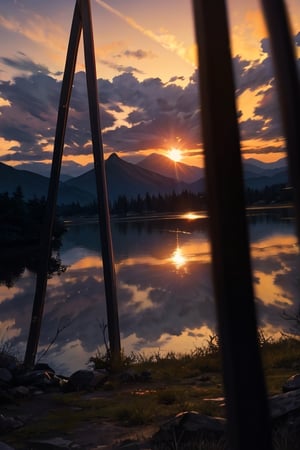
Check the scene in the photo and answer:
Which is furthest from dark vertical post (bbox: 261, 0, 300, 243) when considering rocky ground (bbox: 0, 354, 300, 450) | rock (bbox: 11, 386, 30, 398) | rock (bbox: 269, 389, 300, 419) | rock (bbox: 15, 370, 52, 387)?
rock (bbox: 15, 370, 52, 387)

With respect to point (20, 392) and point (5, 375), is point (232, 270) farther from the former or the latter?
point (5, 375)

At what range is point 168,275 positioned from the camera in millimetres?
28094

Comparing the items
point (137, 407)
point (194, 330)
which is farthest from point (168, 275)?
point (137, 407)

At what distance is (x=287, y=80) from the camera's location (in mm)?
1687

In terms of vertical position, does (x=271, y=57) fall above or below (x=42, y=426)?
above

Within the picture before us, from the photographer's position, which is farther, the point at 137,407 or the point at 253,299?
the point at 137,407

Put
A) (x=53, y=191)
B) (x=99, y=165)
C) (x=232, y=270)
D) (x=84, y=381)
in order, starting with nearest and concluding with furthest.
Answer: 1. (x=232, y=270)
2. (x=84, y=381)
3. (x=99, y=165)
4. (x=53, y=191)

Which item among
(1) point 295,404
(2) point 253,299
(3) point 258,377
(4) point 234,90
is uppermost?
(4) point 234,90

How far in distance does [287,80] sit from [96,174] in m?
6.93

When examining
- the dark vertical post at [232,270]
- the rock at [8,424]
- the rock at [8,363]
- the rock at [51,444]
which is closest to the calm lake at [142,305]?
the rock at [8,363]

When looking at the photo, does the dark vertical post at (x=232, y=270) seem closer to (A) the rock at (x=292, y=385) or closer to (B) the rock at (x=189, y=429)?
(B) the rock at (x=189, y=429)

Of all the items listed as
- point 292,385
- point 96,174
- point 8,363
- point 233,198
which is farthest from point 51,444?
point 96,174

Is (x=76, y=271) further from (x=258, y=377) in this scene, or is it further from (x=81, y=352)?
(x=258, y=377)

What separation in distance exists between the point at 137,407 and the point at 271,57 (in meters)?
4.58
